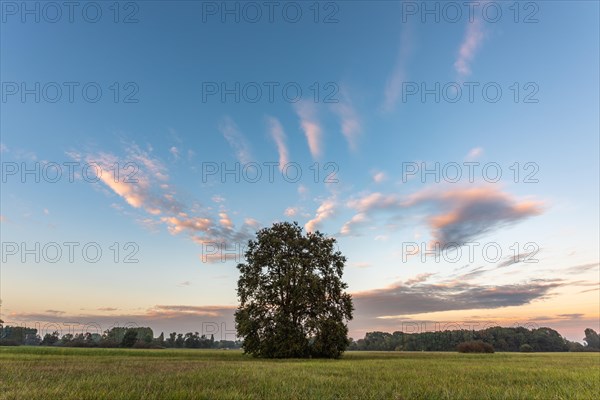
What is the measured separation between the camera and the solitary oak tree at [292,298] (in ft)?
123

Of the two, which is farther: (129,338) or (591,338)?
(591,338)

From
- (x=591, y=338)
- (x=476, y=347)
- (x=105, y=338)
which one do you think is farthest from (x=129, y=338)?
(x=591, y=338)

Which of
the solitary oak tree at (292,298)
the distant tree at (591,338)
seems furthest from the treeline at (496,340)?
the solitary oak tree at (292,298)

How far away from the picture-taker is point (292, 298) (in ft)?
127

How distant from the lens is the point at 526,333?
355 feet

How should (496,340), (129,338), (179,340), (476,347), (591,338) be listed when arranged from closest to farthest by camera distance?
1. (476,347)
2. (129,338)
3. (496,340)
4. (179,340)
5. (591,338)

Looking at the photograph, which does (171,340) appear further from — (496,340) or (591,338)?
(591,338)

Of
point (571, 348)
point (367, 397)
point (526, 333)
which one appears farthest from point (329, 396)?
point (571, 348)

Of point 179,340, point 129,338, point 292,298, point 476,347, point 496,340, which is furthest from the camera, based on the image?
point 179,340

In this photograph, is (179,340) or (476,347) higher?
(476,347)

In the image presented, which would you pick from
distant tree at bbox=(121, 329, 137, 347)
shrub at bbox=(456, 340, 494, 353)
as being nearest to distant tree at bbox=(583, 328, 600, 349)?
shrub at bbox=(456, 340, 494, 353)

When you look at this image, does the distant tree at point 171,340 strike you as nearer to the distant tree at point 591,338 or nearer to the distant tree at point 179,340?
the distant tree at point 179,340

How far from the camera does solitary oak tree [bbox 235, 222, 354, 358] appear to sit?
37.4m

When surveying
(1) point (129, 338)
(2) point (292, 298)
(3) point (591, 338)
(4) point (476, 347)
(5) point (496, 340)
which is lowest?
(3) point (591, 338)
